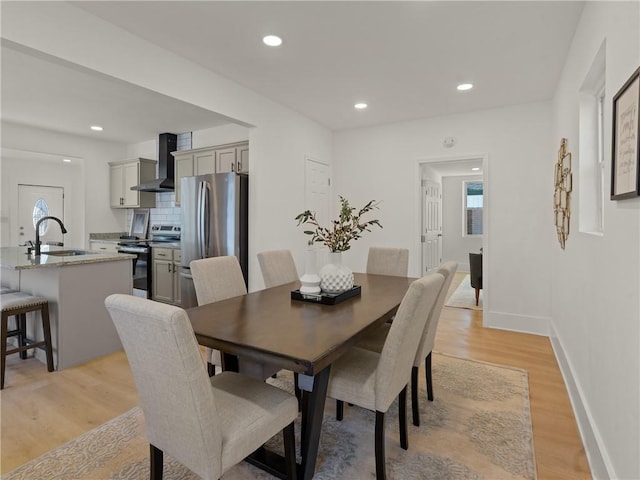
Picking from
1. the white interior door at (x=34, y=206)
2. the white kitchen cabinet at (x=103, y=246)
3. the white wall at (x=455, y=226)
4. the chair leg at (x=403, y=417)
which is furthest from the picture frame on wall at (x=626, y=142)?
the white wall at (x=455, y=226)

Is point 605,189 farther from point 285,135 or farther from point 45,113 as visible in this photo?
point 45,113

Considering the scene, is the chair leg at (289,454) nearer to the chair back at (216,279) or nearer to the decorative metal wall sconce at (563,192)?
the chair back at (216,279)

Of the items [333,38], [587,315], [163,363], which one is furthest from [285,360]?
[333,38]

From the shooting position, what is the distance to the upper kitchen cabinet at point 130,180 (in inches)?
226

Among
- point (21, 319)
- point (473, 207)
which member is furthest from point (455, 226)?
point (21, 319)

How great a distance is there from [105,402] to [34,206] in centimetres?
491

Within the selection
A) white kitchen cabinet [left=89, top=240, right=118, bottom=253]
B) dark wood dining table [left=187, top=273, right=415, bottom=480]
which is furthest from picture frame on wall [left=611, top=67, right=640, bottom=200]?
white kitchen cabinet [left=89, top=240, right=118, bottom=253]

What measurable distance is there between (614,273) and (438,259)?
5368mm

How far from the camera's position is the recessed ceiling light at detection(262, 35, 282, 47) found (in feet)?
8.50

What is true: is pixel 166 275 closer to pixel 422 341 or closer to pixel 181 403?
pixel 422 341

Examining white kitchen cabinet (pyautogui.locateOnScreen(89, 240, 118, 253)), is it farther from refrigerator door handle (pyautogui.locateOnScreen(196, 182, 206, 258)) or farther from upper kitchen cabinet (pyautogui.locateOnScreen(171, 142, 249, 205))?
refrigerator door handle (pyautogui.locateOnScreen(196, 182, 206, 258))

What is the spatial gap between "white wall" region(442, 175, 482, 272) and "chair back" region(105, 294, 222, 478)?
8.13m

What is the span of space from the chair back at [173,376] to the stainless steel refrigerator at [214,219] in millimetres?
2514

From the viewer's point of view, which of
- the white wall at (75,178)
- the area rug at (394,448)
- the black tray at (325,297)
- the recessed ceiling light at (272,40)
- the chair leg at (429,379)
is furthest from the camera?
the white wall at (75,178)
